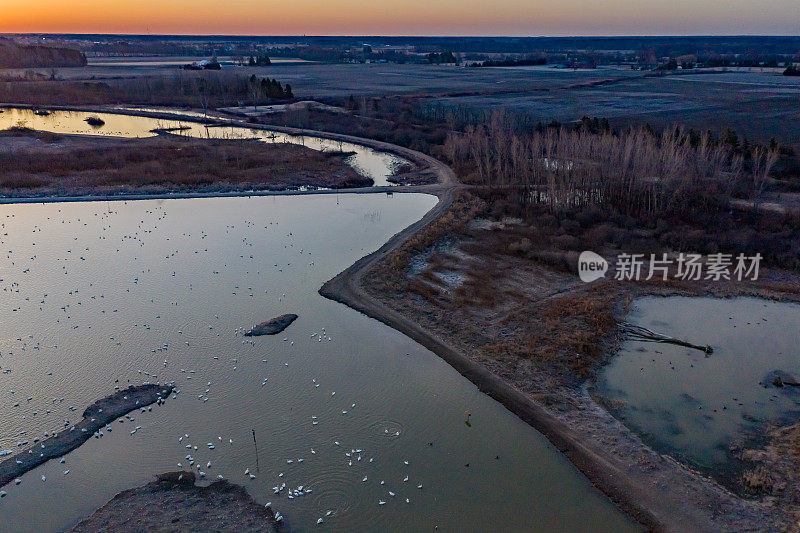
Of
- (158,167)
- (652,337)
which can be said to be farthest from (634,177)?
(158,167)

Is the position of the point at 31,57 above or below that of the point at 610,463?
above

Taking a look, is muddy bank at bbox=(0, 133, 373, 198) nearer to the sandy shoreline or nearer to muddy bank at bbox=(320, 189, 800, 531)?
muddy bank at bbox=(320, 189, 800, 531)

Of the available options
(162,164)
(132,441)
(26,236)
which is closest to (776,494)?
(132,441)

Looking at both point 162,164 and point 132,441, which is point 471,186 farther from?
point 132,441

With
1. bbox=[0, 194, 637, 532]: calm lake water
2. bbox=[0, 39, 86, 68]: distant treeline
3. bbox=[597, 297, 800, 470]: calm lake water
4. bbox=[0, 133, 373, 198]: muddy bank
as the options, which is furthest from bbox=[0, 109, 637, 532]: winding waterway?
bbox=[0, 39, 86, 68]: distant treeline

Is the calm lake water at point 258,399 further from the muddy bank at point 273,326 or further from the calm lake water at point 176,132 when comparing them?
the calm lake water at point 176,132

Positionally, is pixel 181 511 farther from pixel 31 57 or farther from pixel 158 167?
pixel 31 57

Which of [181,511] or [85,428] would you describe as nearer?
[181,511]
